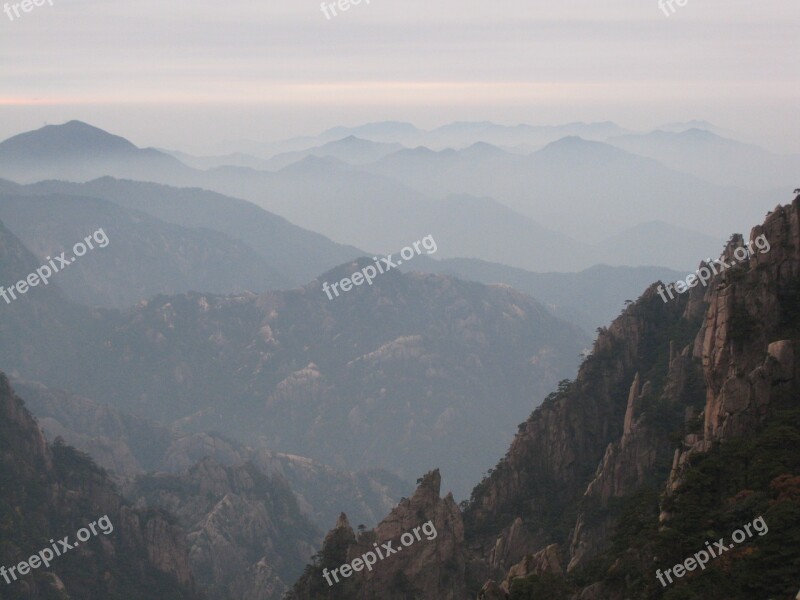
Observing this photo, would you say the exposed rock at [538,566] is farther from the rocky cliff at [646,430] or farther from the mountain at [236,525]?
the mountain at [236,525]

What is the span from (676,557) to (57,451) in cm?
9163

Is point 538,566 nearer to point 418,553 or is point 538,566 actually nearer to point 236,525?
point 418,553

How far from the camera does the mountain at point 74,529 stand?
10706 cm

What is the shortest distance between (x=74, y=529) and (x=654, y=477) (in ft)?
218

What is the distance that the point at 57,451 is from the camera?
411 ft

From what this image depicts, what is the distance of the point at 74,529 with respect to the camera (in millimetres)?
115125

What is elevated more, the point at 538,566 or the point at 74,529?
the point at 74,529

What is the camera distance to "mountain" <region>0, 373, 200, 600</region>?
351 feet

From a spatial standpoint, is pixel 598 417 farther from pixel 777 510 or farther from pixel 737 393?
pixel 777 510

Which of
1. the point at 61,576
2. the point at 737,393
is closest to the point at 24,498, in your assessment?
the point at 61,576

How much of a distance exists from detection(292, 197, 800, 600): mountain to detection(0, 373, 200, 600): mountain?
3556 cm

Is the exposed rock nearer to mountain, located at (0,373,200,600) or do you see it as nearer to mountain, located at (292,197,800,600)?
mountain, located at (292,197,800,600)

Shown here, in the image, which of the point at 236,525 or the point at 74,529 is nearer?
the point at 74,529

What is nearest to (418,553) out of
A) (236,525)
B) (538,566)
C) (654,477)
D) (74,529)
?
(654,477)
